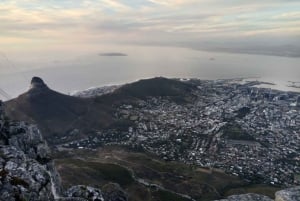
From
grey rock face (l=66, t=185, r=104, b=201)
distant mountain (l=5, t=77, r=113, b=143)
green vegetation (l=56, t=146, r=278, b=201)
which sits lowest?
green vegetation (l=56, t=146, r=278, b=201)

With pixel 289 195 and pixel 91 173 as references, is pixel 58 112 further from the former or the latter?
pixel 289 195

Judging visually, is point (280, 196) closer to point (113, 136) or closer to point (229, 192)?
point (229, 192)

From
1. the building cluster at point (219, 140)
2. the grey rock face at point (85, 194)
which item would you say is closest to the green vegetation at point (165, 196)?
the building cluster at point (219, 140)

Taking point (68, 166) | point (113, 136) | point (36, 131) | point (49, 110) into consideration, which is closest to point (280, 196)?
point (36, 131)

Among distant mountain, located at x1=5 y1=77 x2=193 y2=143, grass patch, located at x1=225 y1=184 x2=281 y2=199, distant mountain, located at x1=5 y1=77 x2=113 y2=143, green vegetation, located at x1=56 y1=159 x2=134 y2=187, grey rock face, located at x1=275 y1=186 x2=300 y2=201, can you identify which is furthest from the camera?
distant mountain, located at x1=5 y1=77 x2=113 y2=143

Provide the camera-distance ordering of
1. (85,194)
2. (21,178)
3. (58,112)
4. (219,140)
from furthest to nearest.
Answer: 1. (58,112)
2. (219,140)
3. (85,194)
4. (21,178)

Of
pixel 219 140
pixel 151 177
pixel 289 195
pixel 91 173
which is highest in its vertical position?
pixel 289 195

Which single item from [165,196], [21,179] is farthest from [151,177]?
[21,179]

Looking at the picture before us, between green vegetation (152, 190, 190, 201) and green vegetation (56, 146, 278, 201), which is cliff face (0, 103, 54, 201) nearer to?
green vegetation (56, 146, 278, 201)

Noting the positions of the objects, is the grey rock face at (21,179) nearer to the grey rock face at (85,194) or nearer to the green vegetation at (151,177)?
the grey rock face at (85,194)

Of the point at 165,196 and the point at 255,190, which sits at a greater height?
the point at 165,196

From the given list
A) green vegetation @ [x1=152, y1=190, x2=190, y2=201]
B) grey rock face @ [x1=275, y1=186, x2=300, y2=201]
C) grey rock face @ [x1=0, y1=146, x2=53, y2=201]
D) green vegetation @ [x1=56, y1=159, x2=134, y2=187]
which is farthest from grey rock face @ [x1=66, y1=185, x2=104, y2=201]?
green vegetation @ [x1=152, y1=190, x2=190, y2=201]
